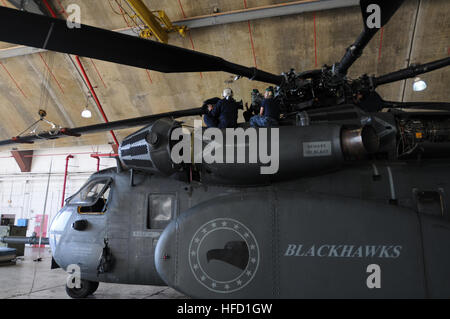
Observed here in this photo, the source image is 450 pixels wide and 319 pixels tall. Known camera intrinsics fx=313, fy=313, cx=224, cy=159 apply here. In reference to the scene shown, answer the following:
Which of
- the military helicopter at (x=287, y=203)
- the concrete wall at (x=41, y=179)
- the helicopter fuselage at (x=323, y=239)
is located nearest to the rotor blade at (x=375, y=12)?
the military helicopter at (x=287, y=203)

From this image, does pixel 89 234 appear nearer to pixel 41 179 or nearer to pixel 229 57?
pixel 229 57

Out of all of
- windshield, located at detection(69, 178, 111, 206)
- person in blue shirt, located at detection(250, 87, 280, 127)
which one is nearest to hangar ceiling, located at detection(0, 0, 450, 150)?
person in blue shirt, located at detection(250, 87, 280, 127)

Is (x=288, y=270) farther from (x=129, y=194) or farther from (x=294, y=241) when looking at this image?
(x=129, y=194)

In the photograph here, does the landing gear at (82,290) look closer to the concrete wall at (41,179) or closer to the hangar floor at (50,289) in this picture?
the hangar floor at (50,289)

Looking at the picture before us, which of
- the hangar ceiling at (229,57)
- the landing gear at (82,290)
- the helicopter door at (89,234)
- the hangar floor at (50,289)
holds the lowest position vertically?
the hangar floor at (50,289)

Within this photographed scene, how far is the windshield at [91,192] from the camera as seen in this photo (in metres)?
5.36

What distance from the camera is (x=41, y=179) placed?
806 inches

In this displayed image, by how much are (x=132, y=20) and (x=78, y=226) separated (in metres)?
8.32

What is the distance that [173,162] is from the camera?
4.08 metres

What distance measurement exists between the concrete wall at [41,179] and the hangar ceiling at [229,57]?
16.4ft

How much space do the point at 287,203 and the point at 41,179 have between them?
69.9 ft

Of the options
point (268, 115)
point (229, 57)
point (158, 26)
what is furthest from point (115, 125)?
point (229, 57)

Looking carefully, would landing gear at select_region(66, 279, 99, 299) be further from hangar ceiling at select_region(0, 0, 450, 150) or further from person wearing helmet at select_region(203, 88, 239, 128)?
hangar ceiling at select_region(0, 0, 450, 150)

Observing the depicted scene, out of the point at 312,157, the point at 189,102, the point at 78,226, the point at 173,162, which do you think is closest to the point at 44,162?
the point at 189,102
